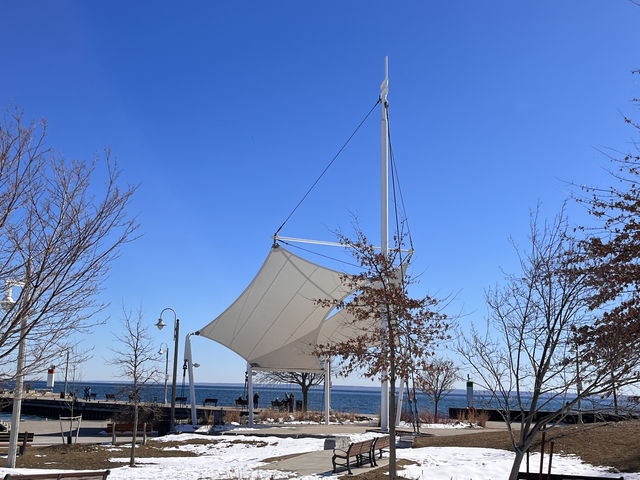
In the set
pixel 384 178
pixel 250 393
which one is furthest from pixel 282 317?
pixel 384 178

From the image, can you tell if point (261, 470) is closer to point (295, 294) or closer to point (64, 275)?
point (64, 275)

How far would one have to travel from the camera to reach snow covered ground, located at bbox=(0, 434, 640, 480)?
39.2 feet

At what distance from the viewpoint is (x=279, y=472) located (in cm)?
1231

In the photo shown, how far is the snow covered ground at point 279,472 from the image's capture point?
12.0 m

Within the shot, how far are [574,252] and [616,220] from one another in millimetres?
797

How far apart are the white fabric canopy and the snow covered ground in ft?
26.4

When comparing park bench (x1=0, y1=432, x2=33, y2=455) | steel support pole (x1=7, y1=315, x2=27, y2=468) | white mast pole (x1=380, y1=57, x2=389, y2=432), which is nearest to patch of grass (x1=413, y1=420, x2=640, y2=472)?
white mast pole (x1=380, y1=57, x2=389, y2=432)

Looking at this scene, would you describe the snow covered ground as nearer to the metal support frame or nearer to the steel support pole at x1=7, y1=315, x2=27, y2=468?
the steel support pole at x1=7, y1=315, x2=27, y2=468

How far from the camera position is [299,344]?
29.2 meters

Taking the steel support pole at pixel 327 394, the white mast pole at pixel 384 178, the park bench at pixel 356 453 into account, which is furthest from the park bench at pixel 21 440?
the steel support pole at pixel 327 394

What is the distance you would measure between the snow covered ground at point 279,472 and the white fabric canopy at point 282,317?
8055 millimetres

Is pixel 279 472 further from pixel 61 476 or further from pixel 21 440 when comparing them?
pixel 21 440

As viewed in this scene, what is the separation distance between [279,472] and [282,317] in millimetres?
14840

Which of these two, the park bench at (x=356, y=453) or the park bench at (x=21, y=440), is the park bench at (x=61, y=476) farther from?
the park bench at (x=21, y=440)
